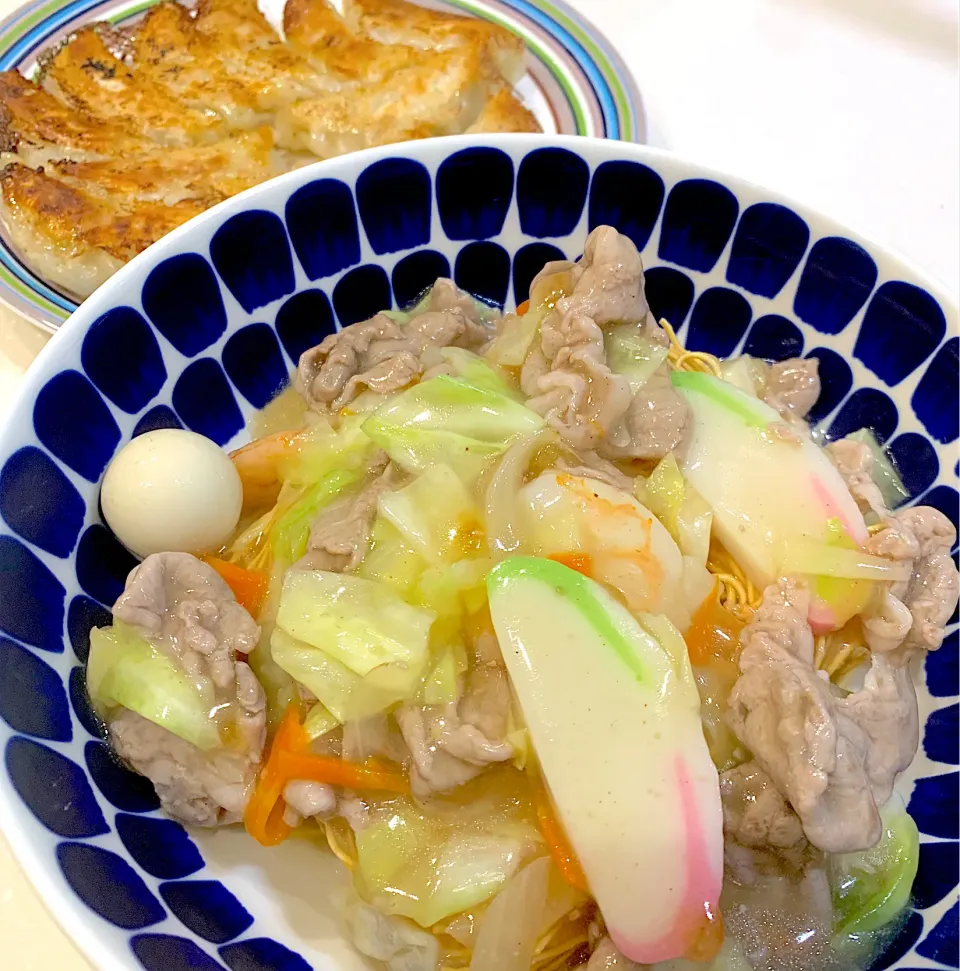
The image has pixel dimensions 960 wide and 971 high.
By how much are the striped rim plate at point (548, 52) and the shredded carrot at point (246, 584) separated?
179cm

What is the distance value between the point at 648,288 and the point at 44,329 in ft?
5.24

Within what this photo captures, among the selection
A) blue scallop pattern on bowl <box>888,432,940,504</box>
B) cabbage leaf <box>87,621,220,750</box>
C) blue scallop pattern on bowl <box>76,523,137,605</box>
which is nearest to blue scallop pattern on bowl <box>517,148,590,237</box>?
blue scallop pattern on bowl <box>888,432,940,504</box>

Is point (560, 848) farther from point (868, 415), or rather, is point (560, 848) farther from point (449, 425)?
point (868, 415)

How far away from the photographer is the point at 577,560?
4.53 feet

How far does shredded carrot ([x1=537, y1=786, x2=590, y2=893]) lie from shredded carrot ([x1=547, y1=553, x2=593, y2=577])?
0.36 metres

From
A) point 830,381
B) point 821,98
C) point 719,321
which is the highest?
point 821,98

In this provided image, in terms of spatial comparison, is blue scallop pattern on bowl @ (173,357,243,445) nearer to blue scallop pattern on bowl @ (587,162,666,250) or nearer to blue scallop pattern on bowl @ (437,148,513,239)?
blue scallop pattern on bowl @ (437,148,513,239)

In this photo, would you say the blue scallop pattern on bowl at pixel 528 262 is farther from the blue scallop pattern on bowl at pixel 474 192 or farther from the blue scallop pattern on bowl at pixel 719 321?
the blue scallop pattern on bowl at pixel 719 321

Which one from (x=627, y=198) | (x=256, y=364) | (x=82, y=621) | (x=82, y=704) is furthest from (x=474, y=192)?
(x=82, y=704)

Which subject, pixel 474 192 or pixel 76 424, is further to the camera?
pixel 474 192

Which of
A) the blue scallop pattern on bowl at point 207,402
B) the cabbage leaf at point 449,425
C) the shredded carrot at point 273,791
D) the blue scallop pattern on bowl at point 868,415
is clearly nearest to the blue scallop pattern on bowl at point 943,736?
the blue scallop pattern on bowl at point 868,415

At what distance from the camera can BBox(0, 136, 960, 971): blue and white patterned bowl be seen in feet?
4.14

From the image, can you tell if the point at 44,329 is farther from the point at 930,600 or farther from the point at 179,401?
the point at 930,600

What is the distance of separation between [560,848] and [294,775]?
45cm
